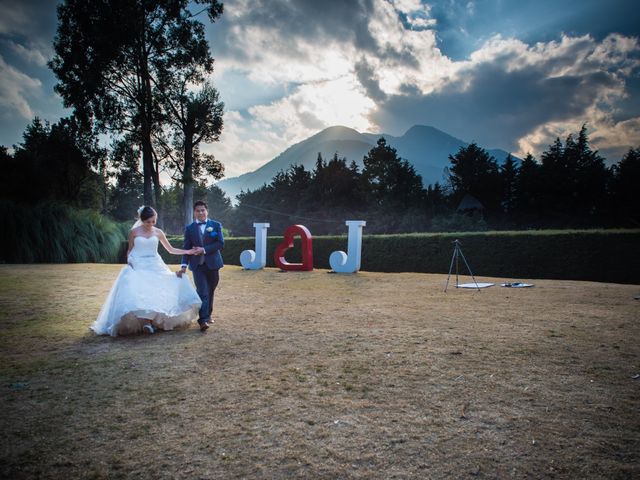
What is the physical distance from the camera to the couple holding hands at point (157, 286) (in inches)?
216

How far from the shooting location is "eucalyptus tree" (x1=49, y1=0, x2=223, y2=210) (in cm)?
2081

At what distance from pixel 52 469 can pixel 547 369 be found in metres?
4.39

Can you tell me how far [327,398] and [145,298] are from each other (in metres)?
3.56

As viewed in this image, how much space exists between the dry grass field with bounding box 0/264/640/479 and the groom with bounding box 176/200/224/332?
0.62m

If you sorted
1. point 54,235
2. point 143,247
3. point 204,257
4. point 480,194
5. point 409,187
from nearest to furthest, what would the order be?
point 143,247, point 204,257, point 54,235, point 480,194, point 409,187

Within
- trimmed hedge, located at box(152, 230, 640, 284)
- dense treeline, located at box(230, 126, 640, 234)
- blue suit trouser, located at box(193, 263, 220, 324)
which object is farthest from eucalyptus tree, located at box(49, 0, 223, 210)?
dense treeline, located at box(230, 126, 640, 234)

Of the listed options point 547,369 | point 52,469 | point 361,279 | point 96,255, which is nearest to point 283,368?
point 52,469

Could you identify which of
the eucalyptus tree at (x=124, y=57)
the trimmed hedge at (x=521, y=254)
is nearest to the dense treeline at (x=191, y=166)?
the eucalyptus tree at (x=124, y=57)

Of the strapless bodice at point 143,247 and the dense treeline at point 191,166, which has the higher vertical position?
the dense treeline at point 191,166

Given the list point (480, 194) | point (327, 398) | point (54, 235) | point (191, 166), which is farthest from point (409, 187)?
point (327, 398)

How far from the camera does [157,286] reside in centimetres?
576

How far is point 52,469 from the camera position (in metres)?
2.29

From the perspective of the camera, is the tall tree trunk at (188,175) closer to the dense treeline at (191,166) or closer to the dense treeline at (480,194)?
the dense treeline at (191,166)

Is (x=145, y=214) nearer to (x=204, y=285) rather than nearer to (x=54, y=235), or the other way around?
(x=204, y=285)
